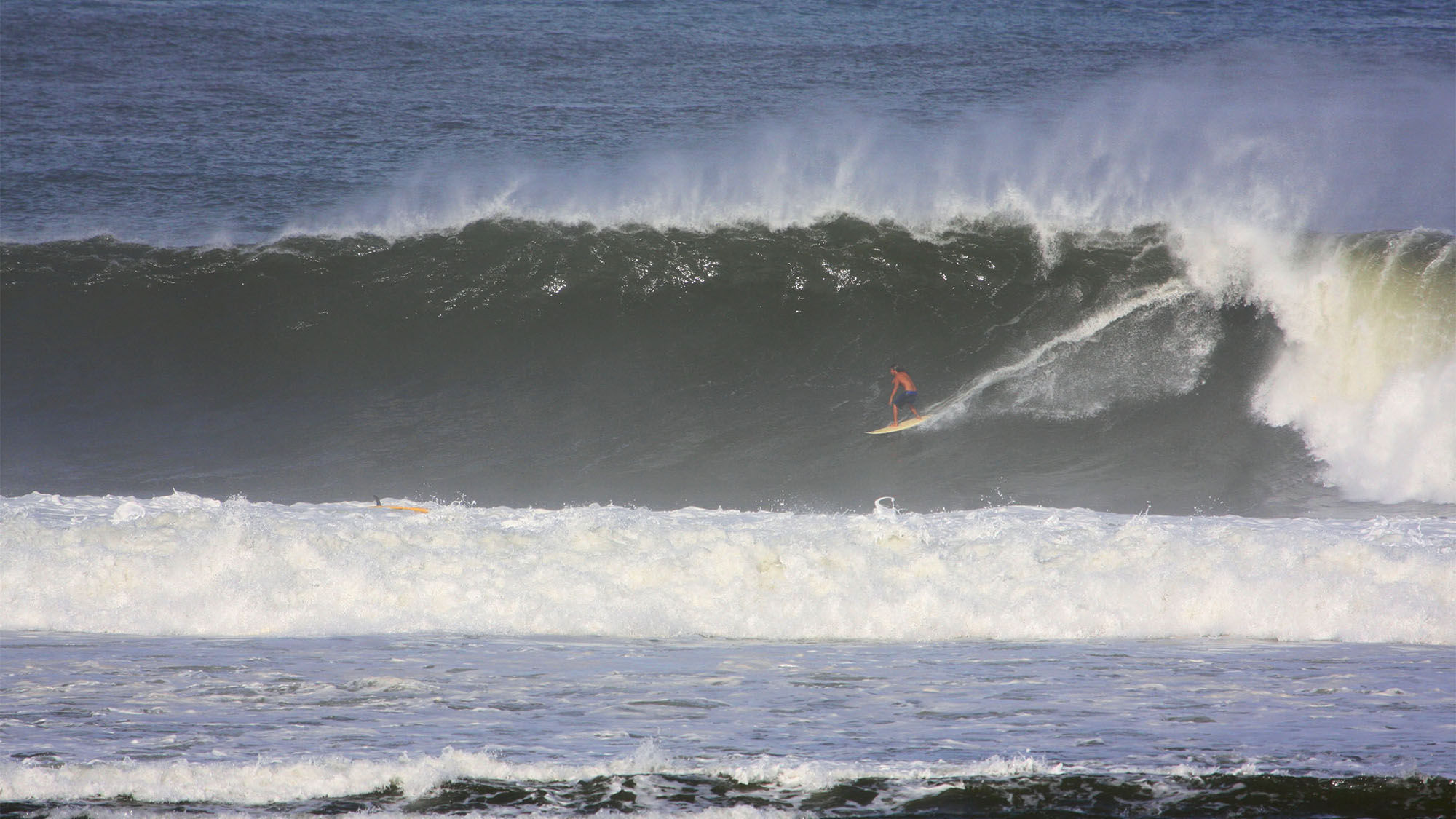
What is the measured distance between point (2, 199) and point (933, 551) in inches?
610

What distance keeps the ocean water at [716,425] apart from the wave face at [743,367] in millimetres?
57

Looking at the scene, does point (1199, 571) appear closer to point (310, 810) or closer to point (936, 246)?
point (310, 810)

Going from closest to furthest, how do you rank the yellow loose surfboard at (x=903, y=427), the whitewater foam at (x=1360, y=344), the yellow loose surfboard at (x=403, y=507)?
the yellow loose surfboard at (x=403, y=507)
the whitewater foam at (x=1360, y=344)
the yellow loose surfboard at (x=903, y=427)

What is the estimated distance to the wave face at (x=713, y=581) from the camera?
5.22 m

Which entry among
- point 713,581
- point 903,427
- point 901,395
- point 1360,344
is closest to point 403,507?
point 713,581

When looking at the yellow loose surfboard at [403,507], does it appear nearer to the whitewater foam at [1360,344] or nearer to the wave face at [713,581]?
the wave face at [713,581]

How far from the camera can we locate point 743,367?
10531 mm

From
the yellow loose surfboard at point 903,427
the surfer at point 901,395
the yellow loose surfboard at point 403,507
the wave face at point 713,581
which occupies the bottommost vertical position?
the wave face at point 713,581

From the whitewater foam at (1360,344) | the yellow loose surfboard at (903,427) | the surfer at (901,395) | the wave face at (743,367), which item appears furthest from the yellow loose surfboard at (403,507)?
the whitewater foam at (1360,344)

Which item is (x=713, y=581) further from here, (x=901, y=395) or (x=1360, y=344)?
(x=1360, y=344)

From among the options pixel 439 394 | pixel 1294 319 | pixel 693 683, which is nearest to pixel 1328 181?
pixel 1294 319

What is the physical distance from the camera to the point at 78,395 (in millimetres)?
10234

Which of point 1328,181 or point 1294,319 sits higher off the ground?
point 1328,181

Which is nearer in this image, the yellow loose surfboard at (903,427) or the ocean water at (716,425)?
the ocean water at (716,425)
